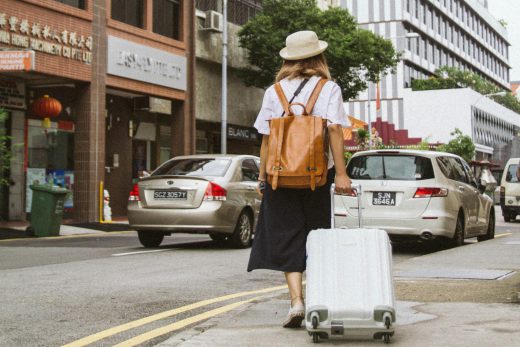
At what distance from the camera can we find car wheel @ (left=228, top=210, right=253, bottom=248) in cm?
1270

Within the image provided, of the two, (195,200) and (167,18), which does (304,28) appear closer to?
(167,18)

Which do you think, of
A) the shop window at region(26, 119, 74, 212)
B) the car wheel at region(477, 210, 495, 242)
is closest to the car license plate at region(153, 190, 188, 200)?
the car wheel at region(477, 210, 495, 242)

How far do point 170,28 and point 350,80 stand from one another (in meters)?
8.86

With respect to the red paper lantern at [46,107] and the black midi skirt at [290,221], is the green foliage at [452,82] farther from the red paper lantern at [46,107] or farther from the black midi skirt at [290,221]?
the black midi skirt at [290,221]

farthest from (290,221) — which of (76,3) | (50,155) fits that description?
(50,155)

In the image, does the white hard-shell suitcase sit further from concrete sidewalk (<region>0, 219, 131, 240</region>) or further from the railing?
the railing

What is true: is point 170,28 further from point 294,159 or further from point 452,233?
point 294,159

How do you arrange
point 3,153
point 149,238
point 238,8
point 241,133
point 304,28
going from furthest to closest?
point 238,8 < point 241,133 < point 304,28 < point 3,153 < point 149,238

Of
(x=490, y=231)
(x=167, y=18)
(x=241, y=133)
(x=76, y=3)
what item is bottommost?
(x=490, y=231)

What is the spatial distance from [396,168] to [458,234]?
170cm

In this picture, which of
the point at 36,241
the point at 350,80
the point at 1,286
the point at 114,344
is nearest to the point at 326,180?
the point at 114,344

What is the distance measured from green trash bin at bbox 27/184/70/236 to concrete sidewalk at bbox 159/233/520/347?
10166 millimetres

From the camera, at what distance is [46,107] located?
21.0 m

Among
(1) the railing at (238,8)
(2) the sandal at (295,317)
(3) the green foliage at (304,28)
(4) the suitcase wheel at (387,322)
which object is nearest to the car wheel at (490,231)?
(2) the sandal at (295,317)
